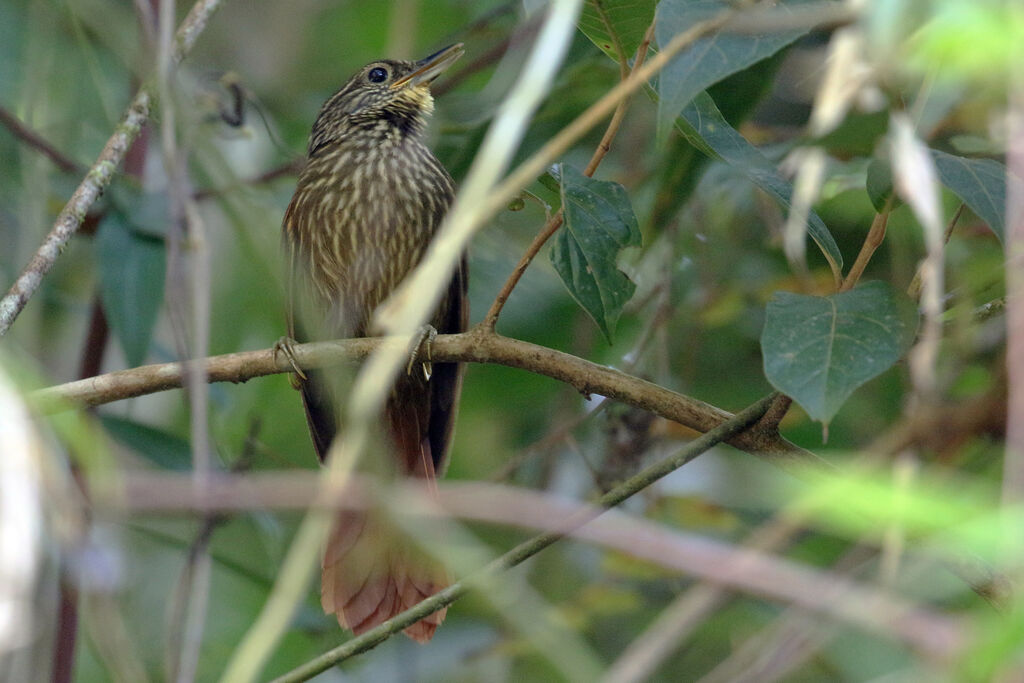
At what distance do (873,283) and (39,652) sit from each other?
2218 millimetres

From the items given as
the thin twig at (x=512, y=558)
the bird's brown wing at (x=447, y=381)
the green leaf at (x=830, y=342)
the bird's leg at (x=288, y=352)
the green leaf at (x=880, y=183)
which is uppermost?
the bird's brown wing at (x=447, y=381)

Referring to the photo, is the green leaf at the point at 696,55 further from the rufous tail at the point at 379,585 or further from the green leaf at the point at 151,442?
the green leaf at the point at 151,442

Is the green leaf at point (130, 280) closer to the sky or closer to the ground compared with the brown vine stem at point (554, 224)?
closer to the sky

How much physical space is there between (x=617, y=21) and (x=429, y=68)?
1462mm

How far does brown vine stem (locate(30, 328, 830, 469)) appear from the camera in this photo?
75.1 inches

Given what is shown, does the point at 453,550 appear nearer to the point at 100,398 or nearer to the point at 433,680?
the point at 100,398

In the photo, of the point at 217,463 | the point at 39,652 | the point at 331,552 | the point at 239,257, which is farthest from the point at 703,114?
the point at 239,257

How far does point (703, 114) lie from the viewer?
2.03 m

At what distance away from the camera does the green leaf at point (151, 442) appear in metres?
3.00

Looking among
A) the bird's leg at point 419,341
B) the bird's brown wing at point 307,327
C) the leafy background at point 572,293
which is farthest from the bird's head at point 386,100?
the bird's leg at point 419,341

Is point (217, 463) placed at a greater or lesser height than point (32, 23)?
lesser

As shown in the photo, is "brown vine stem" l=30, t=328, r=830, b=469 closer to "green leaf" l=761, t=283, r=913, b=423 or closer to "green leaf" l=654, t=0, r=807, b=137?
"green leaf" l=761, t=283, r=913, b=423

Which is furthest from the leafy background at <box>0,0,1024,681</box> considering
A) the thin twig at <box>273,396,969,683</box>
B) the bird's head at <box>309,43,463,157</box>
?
the thin twig at <box>273,396,969,683</box>

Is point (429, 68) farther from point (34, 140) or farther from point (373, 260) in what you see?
point (34, 140)
